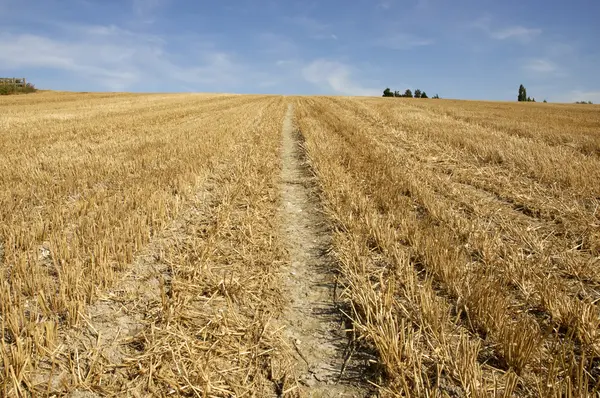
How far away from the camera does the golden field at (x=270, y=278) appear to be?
7.43 ft

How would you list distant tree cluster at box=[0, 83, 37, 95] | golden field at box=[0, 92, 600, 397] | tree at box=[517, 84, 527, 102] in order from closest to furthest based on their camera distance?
golden field at box=[0, 92, 600, 397], distant tree cluster at box=[0, 83, 37, 95], tree at box=[517, 84, 527, 102]

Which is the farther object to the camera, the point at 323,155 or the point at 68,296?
the point at 323,155

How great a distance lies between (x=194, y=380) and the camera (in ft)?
7.31

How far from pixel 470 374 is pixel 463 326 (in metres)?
0.66

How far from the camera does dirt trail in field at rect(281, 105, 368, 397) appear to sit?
7.60ft

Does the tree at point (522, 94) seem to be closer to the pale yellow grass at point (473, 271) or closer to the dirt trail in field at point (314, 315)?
the pale yellow grass at point (473, 271)

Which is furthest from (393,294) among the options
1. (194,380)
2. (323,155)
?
(323,155)

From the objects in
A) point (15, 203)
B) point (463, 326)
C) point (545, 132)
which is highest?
point (545, 132)

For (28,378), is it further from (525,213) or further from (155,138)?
(155,138)

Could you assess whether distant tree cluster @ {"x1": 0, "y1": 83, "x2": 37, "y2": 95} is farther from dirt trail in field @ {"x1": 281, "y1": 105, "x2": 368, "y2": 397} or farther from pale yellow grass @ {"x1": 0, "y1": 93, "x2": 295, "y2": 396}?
dirt trail in field @ {"x1": 281, "y1": 105, "x2": 368, "y2": 397}

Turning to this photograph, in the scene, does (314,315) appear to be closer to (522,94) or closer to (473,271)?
(473,271)

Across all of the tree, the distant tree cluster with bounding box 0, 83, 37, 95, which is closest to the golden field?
the distant tree cluster with bounding box 0, 83, 37, 95

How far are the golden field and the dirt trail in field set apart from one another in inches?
3.5

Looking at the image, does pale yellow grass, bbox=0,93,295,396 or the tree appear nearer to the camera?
pale yellow grass, bbox=0,93,295,396
